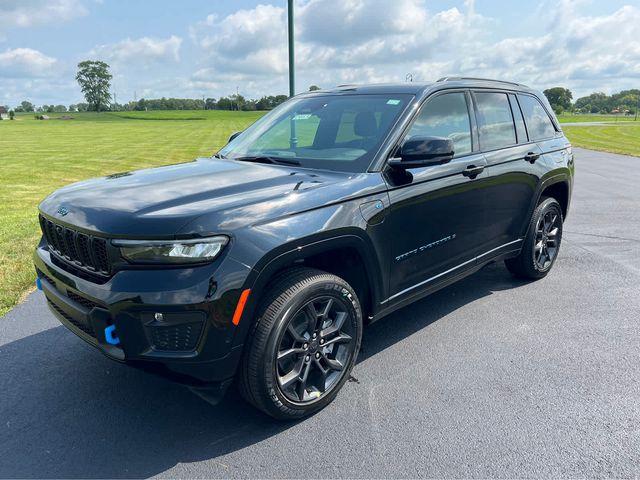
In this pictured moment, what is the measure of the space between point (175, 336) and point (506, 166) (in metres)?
3.20

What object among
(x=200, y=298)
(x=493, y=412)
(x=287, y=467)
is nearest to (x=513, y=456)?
(x=493, y=412)

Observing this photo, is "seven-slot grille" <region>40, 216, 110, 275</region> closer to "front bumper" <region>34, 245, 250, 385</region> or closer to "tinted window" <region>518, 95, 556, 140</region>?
"front bumper" <region>34, 245, 250, 385</region>

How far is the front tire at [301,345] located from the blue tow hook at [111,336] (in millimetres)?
646

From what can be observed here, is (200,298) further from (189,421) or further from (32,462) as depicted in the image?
(32,462)

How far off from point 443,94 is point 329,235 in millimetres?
1726

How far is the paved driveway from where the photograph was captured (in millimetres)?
2658

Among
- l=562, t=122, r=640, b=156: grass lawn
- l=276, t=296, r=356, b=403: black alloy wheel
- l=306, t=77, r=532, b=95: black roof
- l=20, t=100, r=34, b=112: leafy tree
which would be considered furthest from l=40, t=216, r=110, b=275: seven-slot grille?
l=20, t=100, r=34, b=112: leafy tree

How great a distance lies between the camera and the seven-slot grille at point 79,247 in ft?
8.79

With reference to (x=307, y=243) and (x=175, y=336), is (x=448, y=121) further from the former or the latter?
(x=175, y=336)

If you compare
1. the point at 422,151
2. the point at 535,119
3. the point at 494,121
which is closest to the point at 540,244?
the point at 535,119

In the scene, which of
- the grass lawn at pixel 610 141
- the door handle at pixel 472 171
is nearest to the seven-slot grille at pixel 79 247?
the door handle at pixel 472 171

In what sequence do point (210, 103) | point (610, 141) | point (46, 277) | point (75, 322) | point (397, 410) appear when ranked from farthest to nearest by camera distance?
1. point (210, 103)
2. point (610, 141)
3. point (46, 277)
4. point (397, 410)
5. point (75, 322)

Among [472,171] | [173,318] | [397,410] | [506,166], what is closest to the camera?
[173,318]

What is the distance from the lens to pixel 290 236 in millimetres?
2768
